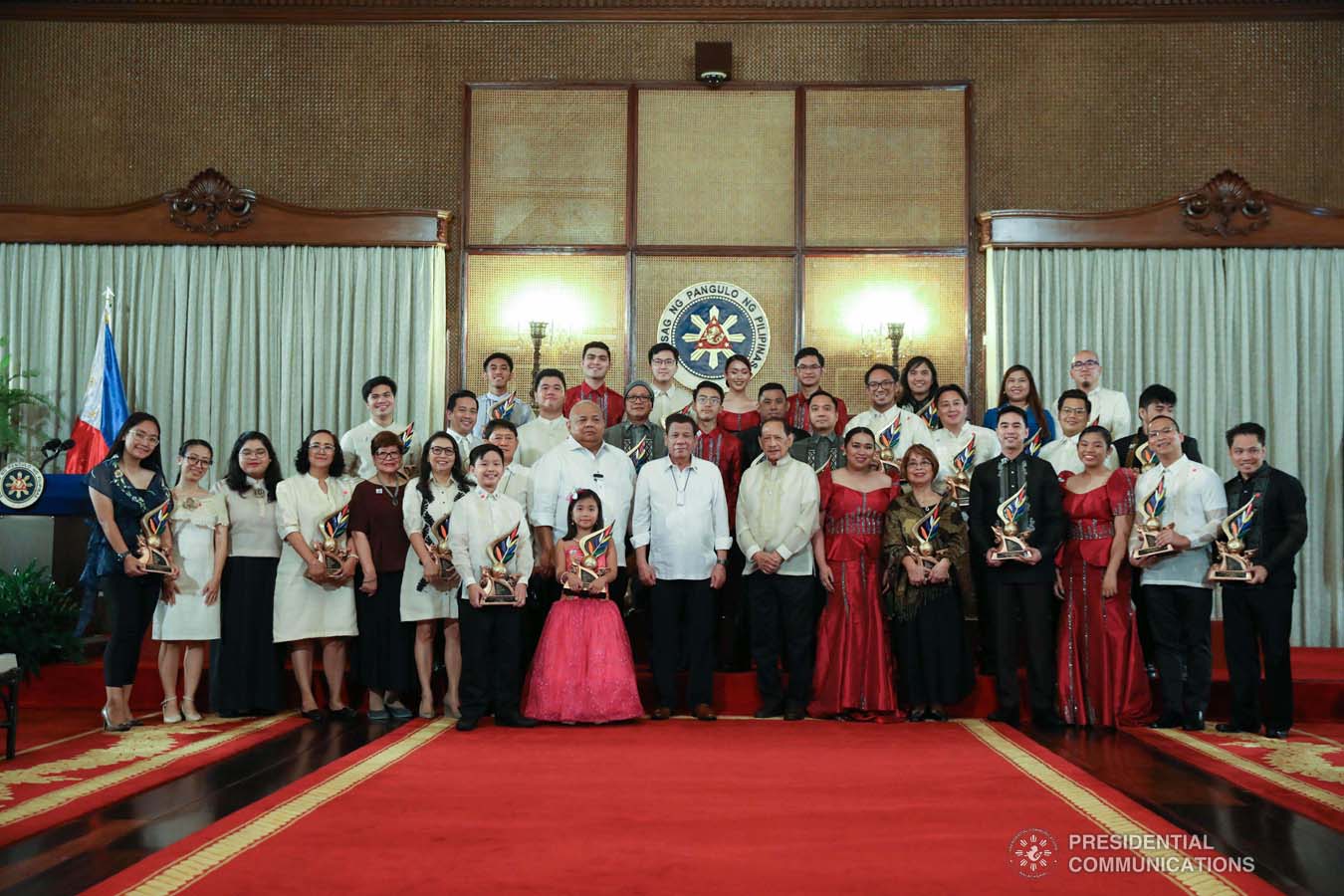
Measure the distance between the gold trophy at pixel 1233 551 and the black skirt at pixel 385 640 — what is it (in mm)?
3927

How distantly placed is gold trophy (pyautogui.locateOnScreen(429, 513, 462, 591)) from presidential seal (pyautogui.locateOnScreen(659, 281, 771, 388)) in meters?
3.05

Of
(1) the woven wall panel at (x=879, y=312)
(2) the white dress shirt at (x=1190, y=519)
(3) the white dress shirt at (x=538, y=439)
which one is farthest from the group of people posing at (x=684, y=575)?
(1) the woven wall panel at (x=879, y=312)

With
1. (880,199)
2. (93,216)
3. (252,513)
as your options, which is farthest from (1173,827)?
(93,216)

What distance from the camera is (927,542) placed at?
614cm

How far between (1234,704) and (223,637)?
16.2 ft

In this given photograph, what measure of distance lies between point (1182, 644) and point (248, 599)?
4.64 metres

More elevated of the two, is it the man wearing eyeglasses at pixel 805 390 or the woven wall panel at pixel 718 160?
the woven wall panel at pixel 718 160

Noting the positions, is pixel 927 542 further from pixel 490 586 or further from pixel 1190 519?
pixel 490 586

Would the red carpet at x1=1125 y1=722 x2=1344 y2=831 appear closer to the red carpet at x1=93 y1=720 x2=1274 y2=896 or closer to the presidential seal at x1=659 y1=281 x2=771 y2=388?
the red carpet at x1=93 y1=720 x2=1274 y2=896

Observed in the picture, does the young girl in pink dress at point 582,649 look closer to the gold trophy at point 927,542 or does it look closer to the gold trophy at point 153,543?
the gold trophy at point 927,542

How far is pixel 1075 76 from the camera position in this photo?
29.2ft

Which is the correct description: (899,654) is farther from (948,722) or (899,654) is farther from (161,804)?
(161,804)

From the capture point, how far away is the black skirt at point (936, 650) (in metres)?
6.17

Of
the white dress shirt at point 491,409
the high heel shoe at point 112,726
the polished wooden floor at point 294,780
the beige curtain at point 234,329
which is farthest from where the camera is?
the beige curtain at point 234,329
